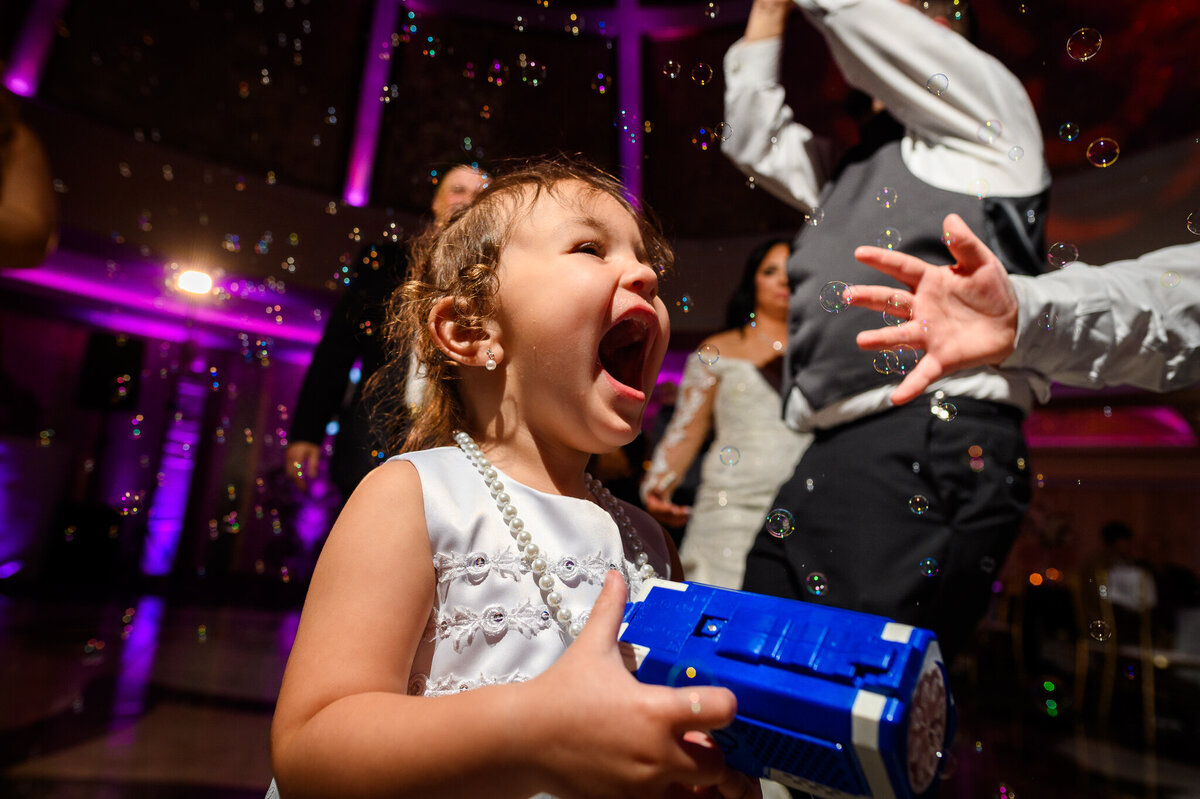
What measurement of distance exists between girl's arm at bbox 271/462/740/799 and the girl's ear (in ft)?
0.70

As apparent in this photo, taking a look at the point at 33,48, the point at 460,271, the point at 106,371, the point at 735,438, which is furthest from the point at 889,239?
the point at 106,371

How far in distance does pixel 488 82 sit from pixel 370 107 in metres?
1.15

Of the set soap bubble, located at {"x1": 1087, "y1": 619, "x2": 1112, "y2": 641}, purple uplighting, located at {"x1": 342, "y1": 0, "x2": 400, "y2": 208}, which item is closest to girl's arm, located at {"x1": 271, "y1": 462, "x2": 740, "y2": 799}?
soap bubble, located at {"x1": 1087, "y1": 619, "x2": 1112, "y2": 641}

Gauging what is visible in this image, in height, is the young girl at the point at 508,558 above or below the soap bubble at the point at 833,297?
below

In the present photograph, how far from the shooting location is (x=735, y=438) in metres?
1.87

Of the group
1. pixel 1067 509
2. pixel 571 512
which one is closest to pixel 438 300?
pixel 571 512

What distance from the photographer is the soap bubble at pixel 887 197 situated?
96 centimetres

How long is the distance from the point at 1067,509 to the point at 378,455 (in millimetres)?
6253

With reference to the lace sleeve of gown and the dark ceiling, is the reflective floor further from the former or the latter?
the dark ceiling

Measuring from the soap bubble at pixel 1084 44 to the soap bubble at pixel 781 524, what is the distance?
79 cm

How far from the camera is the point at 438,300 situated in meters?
0.74

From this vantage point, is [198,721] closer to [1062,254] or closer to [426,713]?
[426,713]

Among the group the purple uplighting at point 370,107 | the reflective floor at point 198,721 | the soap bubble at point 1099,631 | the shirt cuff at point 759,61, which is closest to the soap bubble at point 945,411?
the soap bubble at point 1099,631

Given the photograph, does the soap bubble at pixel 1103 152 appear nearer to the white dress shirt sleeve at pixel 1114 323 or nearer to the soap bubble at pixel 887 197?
the white dress shirt sleeve at pixel 1114 323
